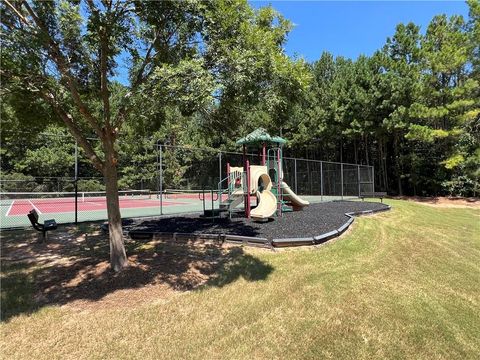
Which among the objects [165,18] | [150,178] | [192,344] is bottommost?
[192,344]

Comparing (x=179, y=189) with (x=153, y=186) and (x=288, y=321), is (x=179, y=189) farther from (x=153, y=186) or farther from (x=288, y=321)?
(x=288, y=321)

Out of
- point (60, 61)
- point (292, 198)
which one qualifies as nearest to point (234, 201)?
point (292, 198)

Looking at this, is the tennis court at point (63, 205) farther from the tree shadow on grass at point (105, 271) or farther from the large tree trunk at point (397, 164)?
the large tree trunk at point (397, 164)

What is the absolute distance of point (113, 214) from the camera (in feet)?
20.7

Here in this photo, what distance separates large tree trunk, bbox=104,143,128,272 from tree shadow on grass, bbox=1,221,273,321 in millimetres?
243

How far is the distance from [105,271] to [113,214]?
1.07 metres

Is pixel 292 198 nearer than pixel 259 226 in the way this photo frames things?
No

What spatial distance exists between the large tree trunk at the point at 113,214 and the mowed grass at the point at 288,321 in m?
1.50

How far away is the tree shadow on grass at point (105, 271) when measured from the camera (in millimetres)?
5426

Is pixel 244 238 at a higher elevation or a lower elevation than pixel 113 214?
lower

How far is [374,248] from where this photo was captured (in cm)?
872

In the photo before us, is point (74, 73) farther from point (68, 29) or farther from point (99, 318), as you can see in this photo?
point (99, 318)

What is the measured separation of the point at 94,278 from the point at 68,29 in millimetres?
4130

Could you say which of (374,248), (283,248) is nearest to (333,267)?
(283,248)
